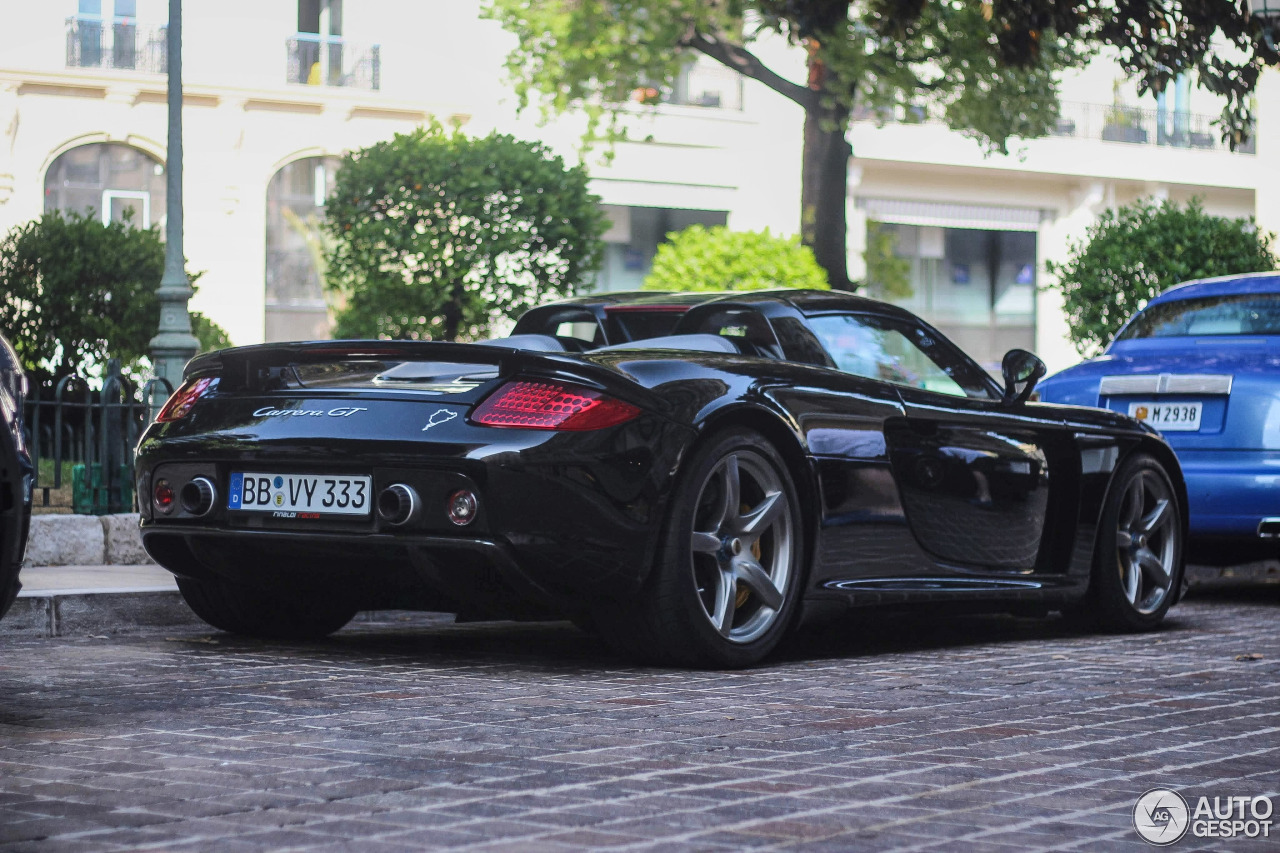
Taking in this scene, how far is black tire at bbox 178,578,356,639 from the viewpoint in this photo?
6145 millimetres

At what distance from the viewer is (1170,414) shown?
8.48m

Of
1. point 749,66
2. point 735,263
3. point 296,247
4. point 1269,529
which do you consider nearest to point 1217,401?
point 1269,529

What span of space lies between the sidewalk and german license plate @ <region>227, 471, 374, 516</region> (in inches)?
59.3

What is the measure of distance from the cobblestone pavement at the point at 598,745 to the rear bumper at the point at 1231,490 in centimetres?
200

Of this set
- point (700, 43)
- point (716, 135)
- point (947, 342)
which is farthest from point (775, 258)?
point (716, 135)

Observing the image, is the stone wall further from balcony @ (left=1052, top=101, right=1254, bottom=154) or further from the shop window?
balcony @ (left=1052, top=101, right=1254, bottom=154)

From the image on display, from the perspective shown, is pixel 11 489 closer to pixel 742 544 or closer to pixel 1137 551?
pixel 742 544

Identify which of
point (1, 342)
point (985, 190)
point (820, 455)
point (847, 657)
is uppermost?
point (985, 190)

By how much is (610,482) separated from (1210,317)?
4.87m

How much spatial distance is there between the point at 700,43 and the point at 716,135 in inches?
497

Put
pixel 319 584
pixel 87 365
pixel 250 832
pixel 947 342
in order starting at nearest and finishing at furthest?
pixel 250 832, pixel 319 584, pixel 947 342, pixel 87 365

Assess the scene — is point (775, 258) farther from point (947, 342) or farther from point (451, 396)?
point (451, 396)

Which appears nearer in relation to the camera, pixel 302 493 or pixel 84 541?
pixel 302 493

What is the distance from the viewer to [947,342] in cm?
685
